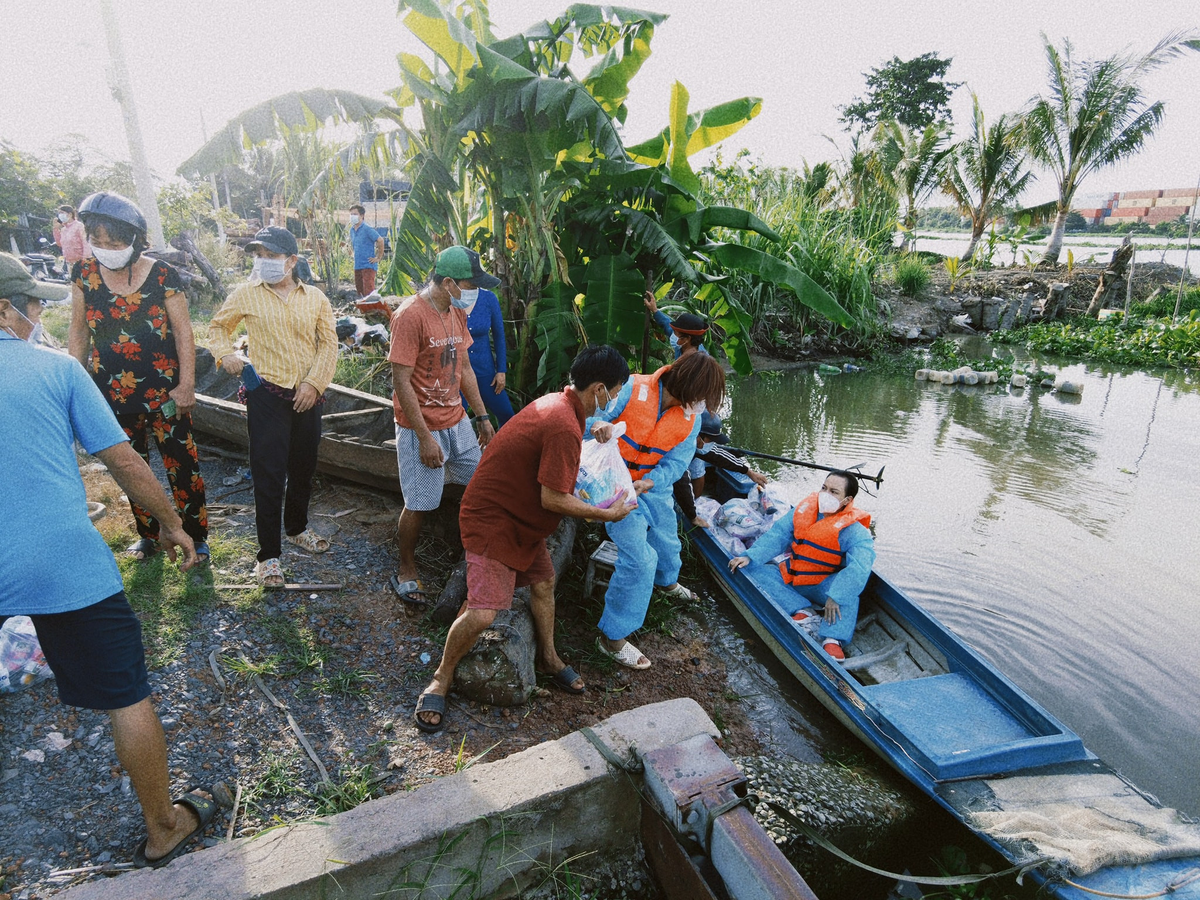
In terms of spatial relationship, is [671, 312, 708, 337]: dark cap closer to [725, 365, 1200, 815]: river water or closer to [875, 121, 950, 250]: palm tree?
[725, 365, 1200, 815]: river water

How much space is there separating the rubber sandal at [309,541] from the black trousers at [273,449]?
1.48ft

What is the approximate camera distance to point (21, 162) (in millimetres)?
14383

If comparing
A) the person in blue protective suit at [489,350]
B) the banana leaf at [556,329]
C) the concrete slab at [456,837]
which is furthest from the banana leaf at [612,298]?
the concrete slab at [456,837]

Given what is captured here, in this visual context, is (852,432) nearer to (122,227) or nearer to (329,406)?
(329,406)

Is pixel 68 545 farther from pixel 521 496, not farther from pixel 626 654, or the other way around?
pixel 626 654

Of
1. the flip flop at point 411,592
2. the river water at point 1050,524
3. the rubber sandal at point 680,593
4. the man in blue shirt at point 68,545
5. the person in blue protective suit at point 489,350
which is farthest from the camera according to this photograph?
the rubber sandal at point 680,593

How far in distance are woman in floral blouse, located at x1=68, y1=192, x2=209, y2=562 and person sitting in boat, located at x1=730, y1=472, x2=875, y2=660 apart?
12.2 feet

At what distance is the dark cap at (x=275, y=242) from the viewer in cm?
349

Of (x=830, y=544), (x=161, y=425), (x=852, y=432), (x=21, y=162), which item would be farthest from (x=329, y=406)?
(x=21, y=162)

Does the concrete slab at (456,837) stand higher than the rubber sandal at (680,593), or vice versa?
the concrete slab at (456,837)

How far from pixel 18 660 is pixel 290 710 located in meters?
1.18

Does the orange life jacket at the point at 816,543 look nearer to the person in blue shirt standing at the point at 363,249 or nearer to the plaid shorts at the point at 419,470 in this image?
the plaid shorts at the point at 419,470

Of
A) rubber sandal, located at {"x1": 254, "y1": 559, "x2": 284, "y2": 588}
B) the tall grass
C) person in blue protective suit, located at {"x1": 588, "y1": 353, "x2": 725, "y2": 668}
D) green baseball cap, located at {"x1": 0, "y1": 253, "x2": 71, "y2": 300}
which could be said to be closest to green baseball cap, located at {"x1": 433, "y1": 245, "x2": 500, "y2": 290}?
person in blue protective suit, located at {"x1": 588, "y1": 353, "x2": 725, "y2": 668}

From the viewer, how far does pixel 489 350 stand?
489 cm
